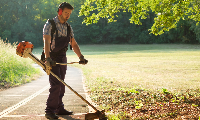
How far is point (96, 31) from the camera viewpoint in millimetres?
68625

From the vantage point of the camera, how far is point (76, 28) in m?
68.2

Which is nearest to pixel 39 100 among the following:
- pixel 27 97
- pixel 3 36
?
pixel 27 97

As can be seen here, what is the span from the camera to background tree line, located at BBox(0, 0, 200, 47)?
62.7m

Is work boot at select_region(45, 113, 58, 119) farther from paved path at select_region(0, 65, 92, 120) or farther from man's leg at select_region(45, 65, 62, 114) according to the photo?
paved path at select_region(0, 65, 92, 120)

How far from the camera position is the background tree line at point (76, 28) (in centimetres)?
6266

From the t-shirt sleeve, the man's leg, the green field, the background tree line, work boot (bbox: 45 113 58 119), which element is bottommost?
the green field

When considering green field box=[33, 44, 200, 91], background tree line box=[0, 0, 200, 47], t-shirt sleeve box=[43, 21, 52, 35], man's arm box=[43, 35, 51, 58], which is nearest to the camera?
man's arm box=[43, 35, 51, 58]

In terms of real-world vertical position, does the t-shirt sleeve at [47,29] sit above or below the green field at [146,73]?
above

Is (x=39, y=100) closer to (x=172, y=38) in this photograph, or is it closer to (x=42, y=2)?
(x=172, y=38)

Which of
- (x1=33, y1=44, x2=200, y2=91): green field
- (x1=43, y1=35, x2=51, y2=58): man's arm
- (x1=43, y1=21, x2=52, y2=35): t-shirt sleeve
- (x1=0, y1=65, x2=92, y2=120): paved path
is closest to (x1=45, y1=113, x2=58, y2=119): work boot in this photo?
(x1=0, y1=65, x2=92, y2=120): paved path

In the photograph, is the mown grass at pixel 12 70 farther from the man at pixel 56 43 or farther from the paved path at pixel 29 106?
the man at pixel 56 43

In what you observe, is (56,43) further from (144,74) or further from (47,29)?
(144,74)

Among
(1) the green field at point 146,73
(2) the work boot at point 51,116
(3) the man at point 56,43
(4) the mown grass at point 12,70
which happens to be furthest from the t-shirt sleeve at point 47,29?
(4) the mown grass at point 12,70

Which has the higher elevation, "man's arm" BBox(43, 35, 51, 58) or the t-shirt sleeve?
the t-shirt sleeve
